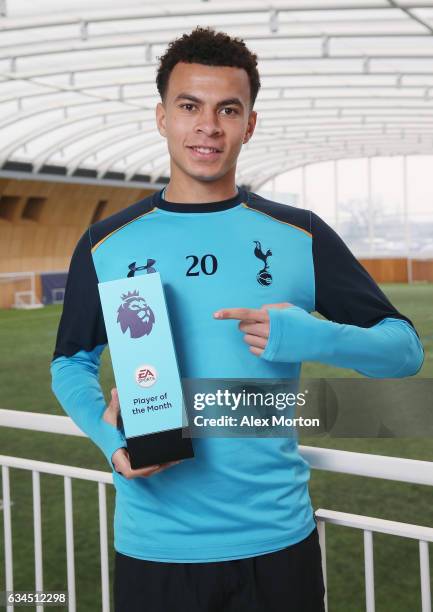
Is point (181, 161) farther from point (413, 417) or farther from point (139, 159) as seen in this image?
point (139, 159)

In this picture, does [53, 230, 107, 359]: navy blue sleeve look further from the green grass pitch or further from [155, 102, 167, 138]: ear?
the green grass pitch

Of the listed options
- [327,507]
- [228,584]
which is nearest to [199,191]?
[228,584]

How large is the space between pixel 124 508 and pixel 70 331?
0.54 m

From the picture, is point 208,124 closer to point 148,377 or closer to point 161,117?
point 161,117

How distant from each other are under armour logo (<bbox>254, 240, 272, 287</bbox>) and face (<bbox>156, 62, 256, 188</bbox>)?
235mm

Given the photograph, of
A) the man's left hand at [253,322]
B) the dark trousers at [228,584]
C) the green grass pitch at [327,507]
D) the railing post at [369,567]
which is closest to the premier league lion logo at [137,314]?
the man's left hand at [253,322]

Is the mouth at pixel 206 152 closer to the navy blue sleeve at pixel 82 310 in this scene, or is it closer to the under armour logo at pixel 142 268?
the under armour logo at pixel 142 268

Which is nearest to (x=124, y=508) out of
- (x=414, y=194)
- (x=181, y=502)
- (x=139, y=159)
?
(x=181, y=502)

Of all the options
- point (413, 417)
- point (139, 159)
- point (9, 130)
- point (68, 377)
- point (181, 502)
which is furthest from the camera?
Result: point (139, 159)

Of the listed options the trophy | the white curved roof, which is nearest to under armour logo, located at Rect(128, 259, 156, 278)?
the trophy

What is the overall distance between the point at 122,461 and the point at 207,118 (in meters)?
0.96

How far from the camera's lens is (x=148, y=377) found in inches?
73.8

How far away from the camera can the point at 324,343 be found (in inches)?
73.9

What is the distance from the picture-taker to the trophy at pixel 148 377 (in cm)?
187
